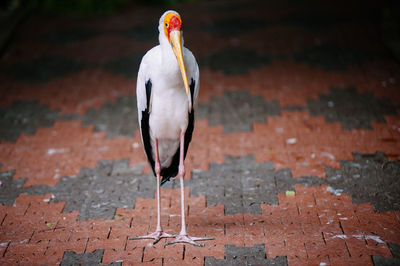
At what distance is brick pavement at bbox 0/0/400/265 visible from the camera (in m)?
4.23

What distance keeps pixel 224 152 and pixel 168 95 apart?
195 cm

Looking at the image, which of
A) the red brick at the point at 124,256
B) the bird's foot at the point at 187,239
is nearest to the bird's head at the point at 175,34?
the bird's foot at the point at 187,239

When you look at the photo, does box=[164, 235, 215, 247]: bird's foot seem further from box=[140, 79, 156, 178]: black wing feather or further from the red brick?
box=[140, 79, 156, 178]: black wing feather

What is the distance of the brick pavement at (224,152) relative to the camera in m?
4.23

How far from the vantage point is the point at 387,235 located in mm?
4184

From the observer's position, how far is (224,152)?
595 cm

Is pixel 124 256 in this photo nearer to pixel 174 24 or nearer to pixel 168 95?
pixel 168 95

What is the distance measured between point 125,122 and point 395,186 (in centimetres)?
334

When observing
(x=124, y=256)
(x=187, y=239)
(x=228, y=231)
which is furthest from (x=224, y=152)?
(x=124, y=256)

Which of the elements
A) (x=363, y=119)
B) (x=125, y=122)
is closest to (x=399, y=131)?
(x=363, y=119)

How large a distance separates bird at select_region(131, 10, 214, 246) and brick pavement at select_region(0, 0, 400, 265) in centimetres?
53

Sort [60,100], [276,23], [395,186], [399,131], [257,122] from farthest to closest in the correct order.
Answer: [276,23] → [60,100] → [257,122] → [399,131] → [395,186]

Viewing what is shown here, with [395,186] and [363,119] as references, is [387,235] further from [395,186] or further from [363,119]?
[363,119]

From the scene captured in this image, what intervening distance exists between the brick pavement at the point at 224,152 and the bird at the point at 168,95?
53cm
